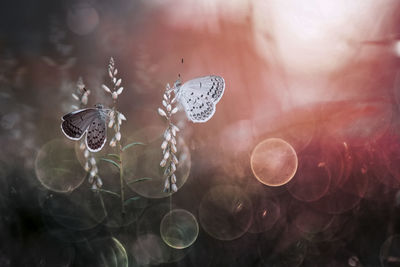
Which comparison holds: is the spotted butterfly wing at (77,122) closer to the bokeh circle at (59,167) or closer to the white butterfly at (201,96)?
the white butterfly at (201,96)

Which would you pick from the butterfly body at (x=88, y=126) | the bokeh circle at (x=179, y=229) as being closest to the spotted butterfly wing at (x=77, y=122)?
the butterfly body at (x=88, y=126)

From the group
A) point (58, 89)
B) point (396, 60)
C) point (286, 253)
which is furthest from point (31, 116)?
point (396, 60)

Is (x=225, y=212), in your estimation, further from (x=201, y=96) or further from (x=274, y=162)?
(x=201, y=96)

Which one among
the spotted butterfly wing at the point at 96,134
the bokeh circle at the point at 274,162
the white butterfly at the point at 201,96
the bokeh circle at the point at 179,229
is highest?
the white butterfly at the point at 201,96

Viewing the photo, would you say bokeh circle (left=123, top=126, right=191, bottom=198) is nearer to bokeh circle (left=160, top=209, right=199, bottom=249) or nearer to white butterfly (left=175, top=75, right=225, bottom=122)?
bokeh circle (left=160, top=209, right=199, bottom=249)

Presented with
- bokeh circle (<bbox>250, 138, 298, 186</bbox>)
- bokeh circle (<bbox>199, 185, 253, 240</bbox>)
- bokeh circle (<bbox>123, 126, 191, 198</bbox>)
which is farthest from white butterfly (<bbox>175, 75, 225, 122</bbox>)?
bokeh circle (<bbox>250, 138, 298, 186</bbox>)

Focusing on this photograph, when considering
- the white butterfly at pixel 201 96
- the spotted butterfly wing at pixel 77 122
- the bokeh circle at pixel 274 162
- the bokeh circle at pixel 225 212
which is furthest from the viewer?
the bokeh circle at pixel 274 162

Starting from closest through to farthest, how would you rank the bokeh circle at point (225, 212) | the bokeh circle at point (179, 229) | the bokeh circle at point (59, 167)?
the bokeh circle at point (179, 229) < the bokeh circle at point (225, 212) < the bokeh circle at point (59, 167)

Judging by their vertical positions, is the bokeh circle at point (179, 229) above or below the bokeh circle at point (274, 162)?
below
